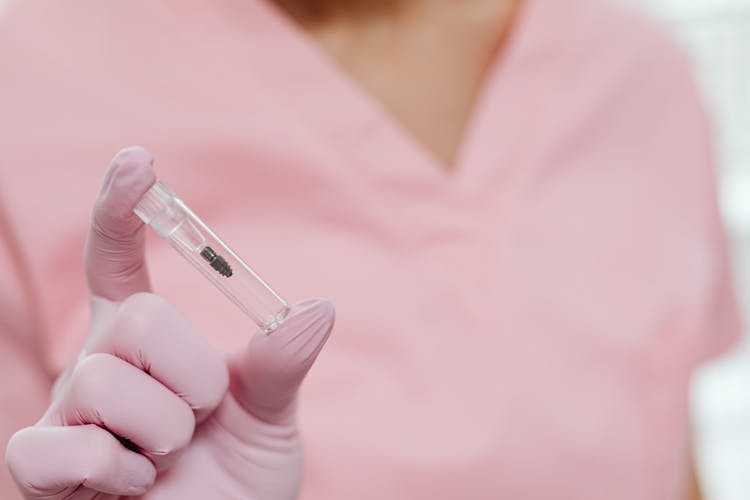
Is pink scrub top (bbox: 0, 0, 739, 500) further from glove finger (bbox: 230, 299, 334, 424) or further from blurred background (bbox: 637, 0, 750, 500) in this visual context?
blurred background (bbox: 637, 0, 750, 500)

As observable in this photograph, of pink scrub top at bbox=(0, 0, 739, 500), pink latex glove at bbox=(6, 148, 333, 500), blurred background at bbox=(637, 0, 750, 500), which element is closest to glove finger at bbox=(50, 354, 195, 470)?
pink latex glove at bbox=(6, 148, 333, 500)

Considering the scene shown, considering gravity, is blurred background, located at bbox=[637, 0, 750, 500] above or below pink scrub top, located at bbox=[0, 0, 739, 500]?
below

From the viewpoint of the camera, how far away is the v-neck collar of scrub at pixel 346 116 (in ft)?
1.64

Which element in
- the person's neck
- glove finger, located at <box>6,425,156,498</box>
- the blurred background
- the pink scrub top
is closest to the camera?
glove finger, located at <box>6,425,156,498</box>

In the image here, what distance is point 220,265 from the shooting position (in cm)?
32

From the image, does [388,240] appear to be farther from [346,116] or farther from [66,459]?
[66,459]

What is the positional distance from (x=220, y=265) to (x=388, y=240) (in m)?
0.21

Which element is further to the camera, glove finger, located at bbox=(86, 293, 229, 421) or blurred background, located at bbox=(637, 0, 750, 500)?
blurred background, located at bbox=(637, 0, 750, 500)

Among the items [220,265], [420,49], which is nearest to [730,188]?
[420,49]

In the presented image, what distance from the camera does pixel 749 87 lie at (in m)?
1.50

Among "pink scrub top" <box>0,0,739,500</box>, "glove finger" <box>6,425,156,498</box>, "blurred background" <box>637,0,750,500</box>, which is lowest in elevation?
"blurred background" <box>637,0,750,500</box>

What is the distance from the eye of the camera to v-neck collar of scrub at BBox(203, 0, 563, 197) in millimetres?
501

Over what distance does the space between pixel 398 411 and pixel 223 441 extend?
165 mm

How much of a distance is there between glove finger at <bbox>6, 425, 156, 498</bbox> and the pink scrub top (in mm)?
156
